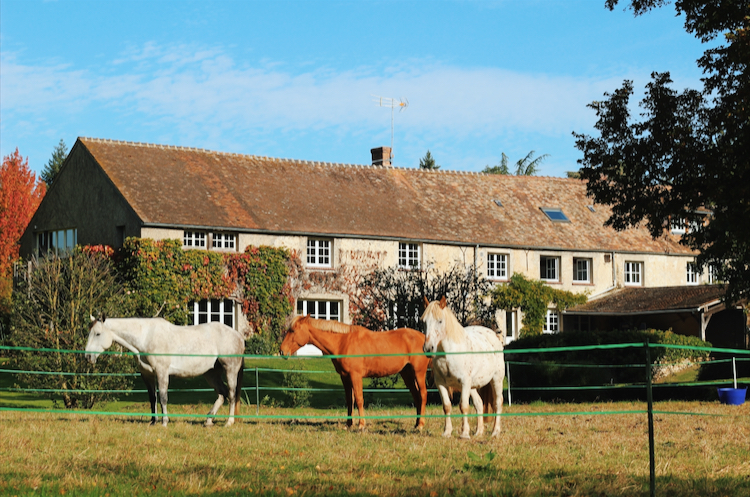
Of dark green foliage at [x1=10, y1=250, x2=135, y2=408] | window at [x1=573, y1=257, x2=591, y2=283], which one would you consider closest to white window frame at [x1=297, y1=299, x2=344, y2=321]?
window at [x1=573, y1=257, x2=591, y2=283]

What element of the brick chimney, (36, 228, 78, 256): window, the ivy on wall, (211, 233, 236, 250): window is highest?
the brick chimney

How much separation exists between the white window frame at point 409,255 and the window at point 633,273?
1142 cm

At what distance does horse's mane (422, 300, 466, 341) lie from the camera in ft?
42.4

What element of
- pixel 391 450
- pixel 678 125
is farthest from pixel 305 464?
pixel 678 125

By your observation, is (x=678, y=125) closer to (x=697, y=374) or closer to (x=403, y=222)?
(x=697, y=374)

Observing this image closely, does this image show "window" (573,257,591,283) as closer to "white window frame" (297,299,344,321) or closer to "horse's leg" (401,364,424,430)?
"white window frame" (297,299,344,321)

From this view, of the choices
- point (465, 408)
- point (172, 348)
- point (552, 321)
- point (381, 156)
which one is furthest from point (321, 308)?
point (465, 408)

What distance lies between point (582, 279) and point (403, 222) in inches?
383

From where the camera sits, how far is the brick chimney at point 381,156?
44.9 m

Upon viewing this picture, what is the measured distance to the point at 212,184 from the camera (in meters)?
36.4

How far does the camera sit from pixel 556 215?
141 feet

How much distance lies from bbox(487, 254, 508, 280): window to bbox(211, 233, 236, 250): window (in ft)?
38.8

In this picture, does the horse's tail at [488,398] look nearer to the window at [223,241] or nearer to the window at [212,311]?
the window at [212,311]

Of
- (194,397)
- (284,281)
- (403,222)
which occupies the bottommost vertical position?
(194,397)
